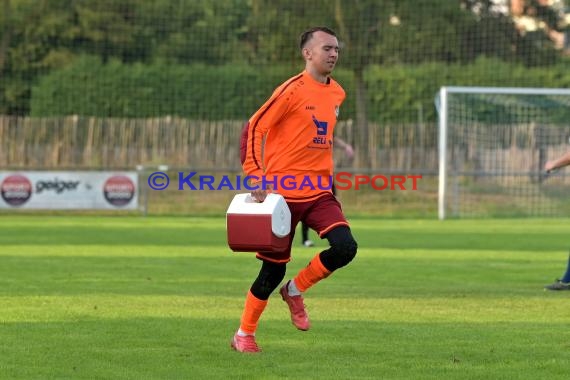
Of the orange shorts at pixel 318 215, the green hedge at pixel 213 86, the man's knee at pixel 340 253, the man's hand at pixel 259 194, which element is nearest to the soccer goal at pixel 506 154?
the green hedge at pixel 213 86

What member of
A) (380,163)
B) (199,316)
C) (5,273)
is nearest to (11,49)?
(380,163)

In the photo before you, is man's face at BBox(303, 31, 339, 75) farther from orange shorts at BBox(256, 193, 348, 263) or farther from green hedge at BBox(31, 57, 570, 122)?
green hedge at BBox(31, 57, 570, 122)

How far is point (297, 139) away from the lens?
30.5 feet

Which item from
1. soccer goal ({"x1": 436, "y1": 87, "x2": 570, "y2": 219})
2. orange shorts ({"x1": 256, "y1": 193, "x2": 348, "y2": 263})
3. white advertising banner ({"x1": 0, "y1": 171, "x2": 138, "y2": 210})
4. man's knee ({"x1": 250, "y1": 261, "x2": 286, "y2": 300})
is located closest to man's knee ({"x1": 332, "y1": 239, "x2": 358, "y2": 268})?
orange shorts ({"x1": 256, "y1": 193, "x2": 348, "y2": 263})

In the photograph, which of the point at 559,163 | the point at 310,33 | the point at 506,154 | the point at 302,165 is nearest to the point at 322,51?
the point at 310,33

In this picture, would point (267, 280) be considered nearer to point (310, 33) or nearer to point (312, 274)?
point (312, 274)

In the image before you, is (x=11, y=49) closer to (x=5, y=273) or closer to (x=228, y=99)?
(x=228, y=99)

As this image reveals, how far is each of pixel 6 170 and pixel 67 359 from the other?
2532 cm

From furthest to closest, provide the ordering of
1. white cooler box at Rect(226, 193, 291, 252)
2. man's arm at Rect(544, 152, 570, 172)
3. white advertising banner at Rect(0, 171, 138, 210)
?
white advertising banner at Rect(0, 171, 138, 210) → man's arm at Rect(544, 152, 570, 172) → white cooler box at Rect(226, 193, 291, 252)

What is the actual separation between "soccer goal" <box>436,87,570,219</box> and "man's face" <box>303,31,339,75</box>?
82.1 feet

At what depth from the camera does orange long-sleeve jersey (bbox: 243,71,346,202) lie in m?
9.22

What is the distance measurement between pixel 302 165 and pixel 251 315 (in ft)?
3.68

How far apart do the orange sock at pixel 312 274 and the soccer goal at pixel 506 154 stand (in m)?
25.0

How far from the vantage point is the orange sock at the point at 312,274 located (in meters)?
9.27
